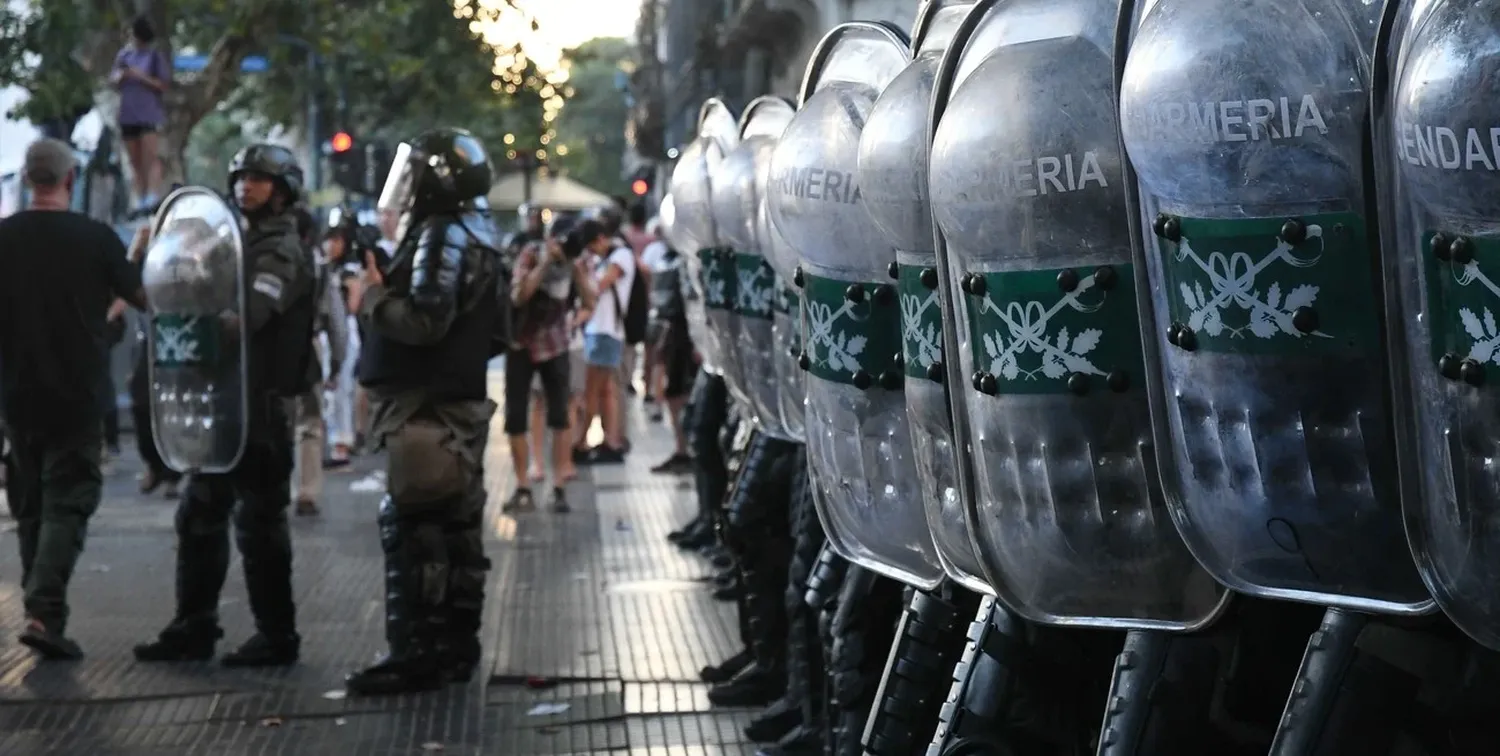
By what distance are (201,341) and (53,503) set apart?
0.78 meters

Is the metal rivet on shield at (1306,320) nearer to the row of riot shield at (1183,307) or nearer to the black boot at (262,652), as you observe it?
the row of riot shield at (1183,307)

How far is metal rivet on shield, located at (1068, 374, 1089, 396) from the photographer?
10.5 ft

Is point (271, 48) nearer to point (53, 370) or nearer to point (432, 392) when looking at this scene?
point (53, 370)

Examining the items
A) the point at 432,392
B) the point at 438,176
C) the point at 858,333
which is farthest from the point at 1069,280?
the point at 438,176

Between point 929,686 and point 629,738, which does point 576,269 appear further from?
point 929,686

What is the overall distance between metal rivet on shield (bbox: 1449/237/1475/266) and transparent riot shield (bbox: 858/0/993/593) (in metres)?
1.13

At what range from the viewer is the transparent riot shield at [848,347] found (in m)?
4.11

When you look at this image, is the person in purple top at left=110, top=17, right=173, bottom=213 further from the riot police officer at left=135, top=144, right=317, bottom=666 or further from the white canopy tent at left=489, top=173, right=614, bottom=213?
the white canopy tent at left=489, top=173, right=614, bottom=213

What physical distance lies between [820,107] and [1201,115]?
5.08 feet

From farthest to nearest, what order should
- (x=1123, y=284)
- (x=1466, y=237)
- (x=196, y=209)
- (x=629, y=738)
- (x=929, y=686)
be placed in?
(x=196, y=209) < (x=629, y=738) < (x=929, y=686) < (x=1123, y=284) < (x=1466, y=237)

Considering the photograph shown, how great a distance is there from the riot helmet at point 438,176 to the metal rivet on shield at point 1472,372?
514cm

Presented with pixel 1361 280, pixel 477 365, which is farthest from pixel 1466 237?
pixel 477 365

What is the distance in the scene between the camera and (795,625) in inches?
229

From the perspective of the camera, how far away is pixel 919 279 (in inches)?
146
